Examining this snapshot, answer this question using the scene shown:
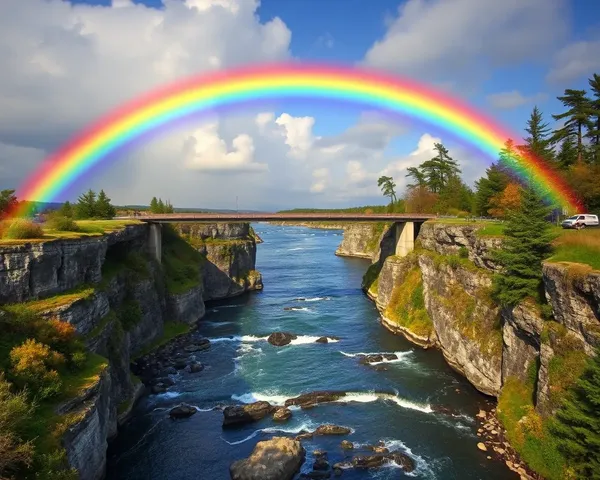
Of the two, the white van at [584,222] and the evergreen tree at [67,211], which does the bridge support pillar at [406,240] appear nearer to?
the white van at [584,222]

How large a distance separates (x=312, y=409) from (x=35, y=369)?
22.6 meters

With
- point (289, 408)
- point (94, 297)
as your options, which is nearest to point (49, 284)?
point (94, 297)

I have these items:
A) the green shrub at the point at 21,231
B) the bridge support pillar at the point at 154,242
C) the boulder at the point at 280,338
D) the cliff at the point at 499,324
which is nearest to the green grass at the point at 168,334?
the bridge support pillar at the point at 154,242

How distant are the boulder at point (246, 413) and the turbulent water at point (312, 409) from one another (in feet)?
2.48

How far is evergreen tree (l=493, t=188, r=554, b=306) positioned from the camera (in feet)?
111

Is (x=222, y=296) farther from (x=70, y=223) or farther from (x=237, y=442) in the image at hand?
(x=237, y=442)

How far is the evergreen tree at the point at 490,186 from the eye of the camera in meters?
64.2

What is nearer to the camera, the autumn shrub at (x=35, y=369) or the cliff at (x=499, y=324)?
the autumn shrub at (x=35, y=369)

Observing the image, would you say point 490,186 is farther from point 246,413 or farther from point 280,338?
point 246,413

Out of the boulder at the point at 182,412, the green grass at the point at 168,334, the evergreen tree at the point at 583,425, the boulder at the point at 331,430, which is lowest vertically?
the boulder at the point at 182,412

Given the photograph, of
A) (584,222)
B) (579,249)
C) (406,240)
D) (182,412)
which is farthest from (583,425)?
(406,240)

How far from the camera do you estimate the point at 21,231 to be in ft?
107

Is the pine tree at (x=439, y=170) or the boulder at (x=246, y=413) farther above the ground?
the pine tree at (x=439, y=170)

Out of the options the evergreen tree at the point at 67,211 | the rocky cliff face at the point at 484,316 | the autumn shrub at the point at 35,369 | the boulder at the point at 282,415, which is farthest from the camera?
the evergreen tree at the point at 67,211
